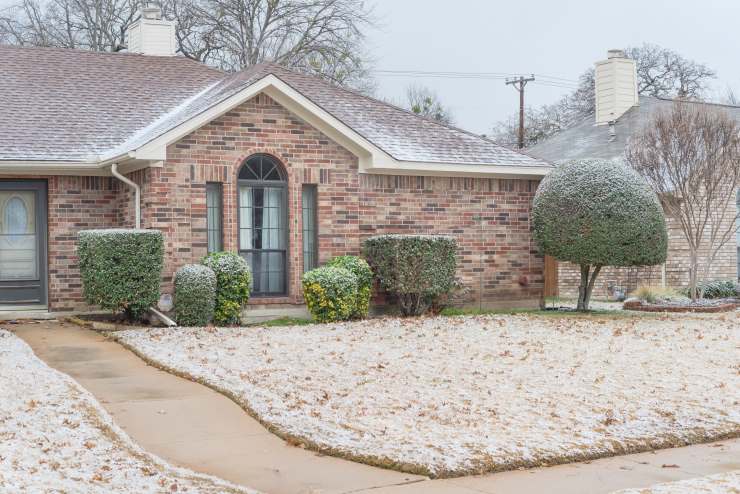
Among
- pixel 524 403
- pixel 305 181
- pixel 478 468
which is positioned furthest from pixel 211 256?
pixel 478 468


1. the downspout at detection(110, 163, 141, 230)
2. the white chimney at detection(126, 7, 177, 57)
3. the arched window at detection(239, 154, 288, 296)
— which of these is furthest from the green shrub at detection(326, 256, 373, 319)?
the white chimney at detection(126, 7, 177, 57)

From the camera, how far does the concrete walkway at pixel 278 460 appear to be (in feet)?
21.8

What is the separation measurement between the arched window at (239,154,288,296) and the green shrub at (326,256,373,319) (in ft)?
3.20

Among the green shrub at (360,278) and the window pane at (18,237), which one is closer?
the green shrub at (360,278)

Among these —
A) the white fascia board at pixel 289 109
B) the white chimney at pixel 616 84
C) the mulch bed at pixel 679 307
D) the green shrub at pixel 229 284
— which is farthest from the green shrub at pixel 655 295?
the green shrub at pixel 229 284

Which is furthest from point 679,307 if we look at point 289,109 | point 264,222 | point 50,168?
point 50,168

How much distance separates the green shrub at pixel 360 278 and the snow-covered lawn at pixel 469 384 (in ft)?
2.72

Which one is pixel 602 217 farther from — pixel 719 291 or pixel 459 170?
pixel 719 291

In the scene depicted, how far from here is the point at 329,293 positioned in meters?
15.9

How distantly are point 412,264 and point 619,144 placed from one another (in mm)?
11647

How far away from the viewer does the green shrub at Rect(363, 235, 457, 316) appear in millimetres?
16656

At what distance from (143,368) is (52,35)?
26.0 meters

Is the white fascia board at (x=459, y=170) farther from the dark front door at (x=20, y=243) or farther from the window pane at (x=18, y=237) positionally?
the window pane at (x=18, y=237)

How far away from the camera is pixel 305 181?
1681 cm
